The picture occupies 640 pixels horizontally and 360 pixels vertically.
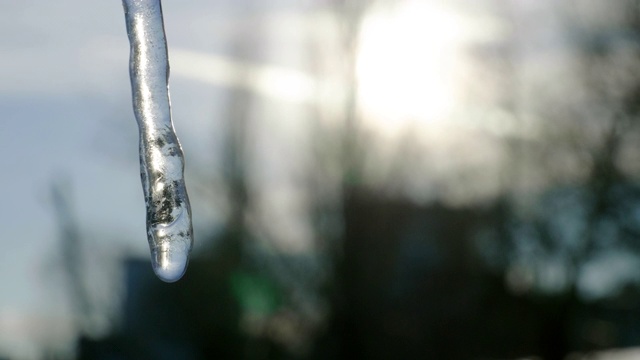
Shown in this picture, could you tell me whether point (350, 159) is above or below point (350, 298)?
above

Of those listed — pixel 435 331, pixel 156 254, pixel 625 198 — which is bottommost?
pixel 435 331

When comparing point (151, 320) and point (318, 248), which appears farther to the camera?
point (318, 248)

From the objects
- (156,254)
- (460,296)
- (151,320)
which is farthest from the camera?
(460,296)

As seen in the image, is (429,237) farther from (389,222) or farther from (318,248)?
(318,248)

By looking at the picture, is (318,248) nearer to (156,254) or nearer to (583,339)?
(583,339)

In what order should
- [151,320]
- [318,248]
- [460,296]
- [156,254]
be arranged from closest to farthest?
1. [156,254]
2. [151,320]
3. [318,248]
4. [460,296]

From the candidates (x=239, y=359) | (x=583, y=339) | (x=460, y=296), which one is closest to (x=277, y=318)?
(x=239, y=359)
